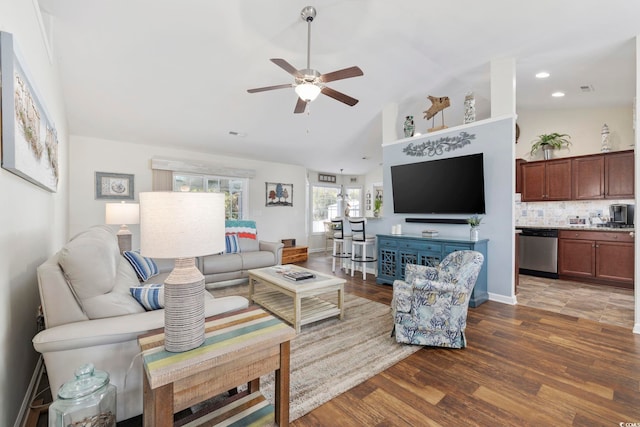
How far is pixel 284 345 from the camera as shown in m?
1.40

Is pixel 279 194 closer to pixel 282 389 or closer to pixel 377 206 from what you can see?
pixel 377 206

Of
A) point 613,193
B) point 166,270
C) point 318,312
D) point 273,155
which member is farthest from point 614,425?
point 273,155

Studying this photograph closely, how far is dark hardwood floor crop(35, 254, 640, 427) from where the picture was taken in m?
1.61

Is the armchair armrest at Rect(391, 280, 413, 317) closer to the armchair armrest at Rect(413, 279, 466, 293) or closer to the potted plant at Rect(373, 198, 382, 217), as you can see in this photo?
the armchair armrest at Rect(413, 279, 466, 293)

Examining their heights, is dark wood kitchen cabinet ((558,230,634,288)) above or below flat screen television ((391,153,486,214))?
below

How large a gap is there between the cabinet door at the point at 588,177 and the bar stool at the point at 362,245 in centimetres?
362

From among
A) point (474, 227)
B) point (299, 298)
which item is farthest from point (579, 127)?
point (299, 298)

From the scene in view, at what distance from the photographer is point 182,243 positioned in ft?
3.74

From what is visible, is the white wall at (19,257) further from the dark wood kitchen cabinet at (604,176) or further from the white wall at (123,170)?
the dark wood kitchen cabinet at (604,176)

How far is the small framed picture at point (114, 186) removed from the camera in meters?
4.77

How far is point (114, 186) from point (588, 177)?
26.8 ft

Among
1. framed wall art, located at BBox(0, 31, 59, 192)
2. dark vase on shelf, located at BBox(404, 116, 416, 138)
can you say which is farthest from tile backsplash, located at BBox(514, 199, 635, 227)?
framed wall art, located at BBox(0, 31, 59, 192)

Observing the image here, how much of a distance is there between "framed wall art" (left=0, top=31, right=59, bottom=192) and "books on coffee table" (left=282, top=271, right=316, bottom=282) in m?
2.18

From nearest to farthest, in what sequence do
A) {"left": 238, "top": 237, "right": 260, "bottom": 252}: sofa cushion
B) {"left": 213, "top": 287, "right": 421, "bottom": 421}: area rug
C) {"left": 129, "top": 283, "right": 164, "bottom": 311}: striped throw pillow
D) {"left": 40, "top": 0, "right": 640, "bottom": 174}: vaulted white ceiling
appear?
{"left": 129, "top": 283, "right": 164, "bottom": 311}: striped throw pillow, {"left": 213, "top": 287, "right": 421, "bottom": 421}: area rug, {"left": 40, "top": 0, "right": 640, "bottom": 174}: vaulted white ceiling, {"left": 238, "top": 237, "right": 260, "bottom": 252}: sofa cushion
